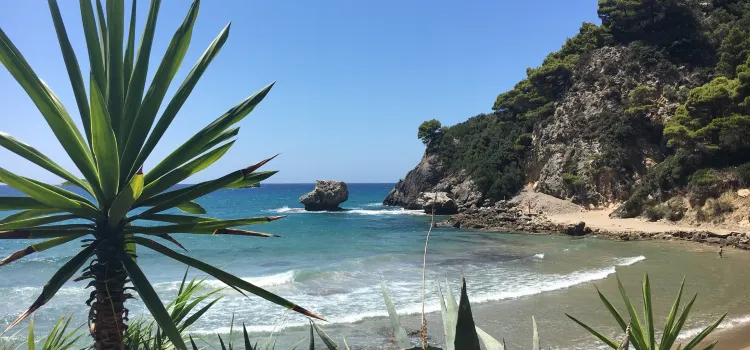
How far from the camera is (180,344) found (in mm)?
1775

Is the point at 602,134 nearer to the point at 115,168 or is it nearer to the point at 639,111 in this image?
the point at 639,111

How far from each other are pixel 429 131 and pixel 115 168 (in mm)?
62033

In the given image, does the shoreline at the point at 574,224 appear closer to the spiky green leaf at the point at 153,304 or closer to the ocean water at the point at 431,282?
the ocean water at the point at 431,282

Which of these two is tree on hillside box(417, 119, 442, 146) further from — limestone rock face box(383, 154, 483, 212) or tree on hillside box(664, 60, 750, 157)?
tree on hillside box(664, 60, 750, 157)

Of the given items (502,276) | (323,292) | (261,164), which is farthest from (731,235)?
(261,164)

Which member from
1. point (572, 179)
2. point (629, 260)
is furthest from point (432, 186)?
point (629, 260)

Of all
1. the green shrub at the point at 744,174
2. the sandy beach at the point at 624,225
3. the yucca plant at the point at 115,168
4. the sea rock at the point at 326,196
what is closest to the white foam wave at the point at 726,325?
the sandy beach at the point at 624,225

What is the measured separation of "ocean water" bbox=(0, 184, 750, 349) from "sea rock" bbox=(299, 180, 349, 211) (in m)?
26.4

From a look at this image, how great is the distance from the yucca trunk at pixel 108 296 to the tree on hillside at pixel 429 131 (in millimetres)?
61272

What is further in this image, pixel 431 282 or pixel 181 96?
pixel 431 282

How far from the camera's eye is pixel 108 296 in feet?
6.35

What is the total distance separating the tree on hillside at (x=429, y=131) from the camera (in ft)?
206

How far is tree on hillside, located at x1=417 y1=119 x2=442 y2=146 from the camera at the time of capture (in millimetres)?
62750

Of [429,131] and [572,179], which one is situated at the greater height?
[429,131]
